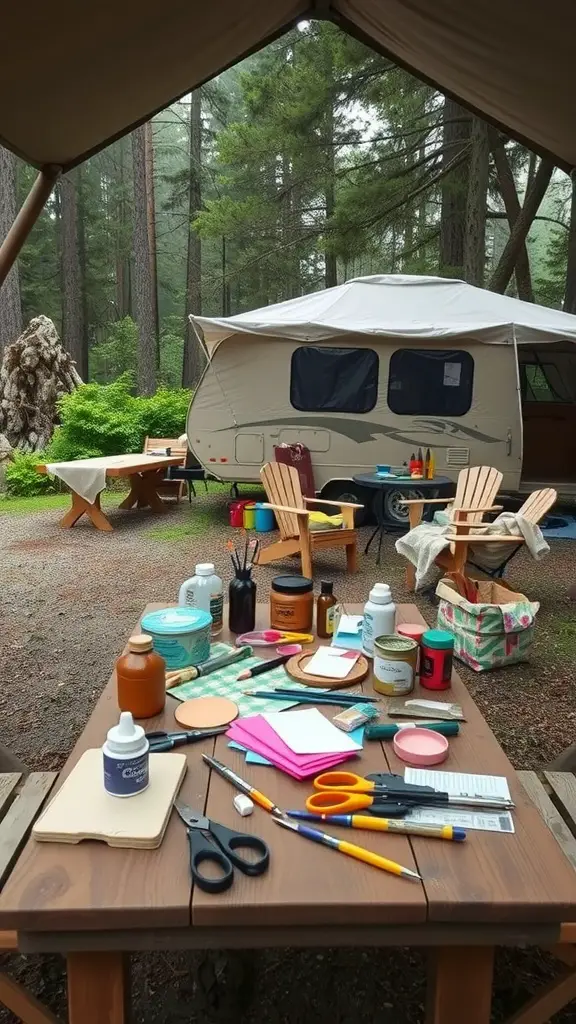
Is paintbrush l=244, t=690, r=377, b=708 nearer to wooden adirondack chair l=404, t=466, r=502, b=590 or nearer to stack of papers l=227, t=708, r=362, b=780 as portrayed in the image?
stack of papers l=227, t=708, r=362, b=780

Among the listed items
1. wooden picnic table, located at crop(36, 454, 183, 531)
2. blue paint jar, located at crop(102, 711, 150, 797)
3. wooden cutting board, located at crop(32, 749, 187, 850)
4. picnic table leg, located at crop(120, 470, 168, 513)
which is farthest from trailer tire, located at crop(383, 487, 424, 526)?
blue paint jar, located at crop(102, 711, 150, 797)

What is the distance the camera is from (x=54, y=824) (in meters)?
1.28

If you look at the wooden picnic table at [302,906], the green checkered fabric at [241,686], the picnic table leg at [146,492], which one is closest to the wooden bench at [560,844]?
the wooden picnic table at [302,906]

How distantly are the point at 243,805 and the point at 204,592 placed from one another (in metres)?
0.93

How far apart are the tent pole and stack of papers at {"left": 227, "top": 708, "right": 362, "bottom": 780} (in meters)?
2.00

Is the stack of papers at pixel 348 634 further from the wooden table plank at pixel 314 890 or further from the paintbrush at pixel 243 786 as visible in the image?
the wooden table plank at pixel 314 890

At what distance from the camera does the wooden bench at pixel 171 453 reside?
9170mm

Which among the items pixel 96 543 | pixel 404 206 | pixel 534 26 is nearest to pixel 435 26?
pixel 534 26

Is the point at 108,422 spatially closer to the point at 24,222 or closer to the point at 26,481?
the point at 26,481

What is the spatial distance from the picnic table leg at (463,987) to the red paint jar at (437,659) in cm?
81

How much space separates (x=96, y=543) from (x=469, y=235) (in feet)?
27.0

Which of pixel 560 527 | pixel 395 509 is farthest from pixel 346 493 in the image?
pixel 560 527

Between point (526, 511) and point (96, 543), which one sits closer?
point (526, 511)

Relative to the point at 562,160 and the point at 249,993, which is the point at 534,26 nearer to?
the point at 562,160
